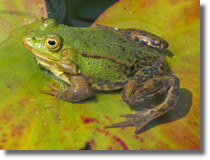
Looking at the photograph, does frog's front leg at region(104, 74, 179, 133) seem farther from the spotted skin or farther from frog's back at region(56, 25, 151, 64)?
frog's back at region(56, 25, 151, 64)

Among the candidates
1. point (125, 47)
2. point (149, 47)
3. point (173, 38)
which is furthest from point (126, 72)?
point (173, 38)

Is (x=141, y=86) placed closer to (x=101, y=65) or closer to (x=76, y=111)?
(x=101, y=65)

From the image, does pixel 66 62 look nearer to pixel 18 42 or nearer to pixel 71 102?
pixel 71 102

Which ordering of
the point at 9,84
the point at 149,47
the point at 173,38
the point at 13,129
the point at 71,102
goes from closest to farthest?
1. the point at 13,129
2. the point at 9,84
3. the point at 71,102
4. the point at 149,47
5. the point at 173,38

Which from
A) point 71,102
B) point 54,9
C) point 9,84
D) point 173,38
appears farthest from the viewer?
point 54,9

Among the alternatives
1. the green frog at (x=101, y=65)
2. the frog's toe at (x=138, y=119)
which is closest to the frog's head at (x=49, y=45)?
the green frog at (x=101, y=65)

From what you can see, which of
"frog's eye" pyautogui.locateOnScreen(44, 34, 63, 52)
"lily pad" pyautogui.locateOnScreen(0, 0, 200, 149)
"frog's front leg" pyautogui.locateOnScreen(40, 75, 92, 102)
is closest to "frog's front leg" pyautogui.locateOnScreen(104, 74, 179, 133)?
"lily pad" pyautogui.locateOnScreen(0, 0, 200, 149)

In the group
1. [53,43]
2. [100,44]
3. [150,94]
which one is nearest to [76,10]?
[100,44]

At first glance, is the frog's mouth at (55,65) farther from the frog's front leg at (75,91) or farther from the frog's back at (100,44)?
the frog's back at (100,44)
